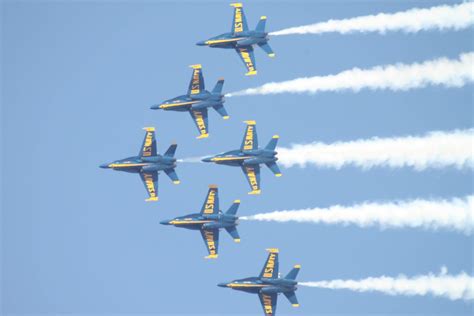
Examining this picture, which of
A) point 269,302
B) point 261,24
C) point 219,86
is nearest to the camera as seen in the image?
point 269,302

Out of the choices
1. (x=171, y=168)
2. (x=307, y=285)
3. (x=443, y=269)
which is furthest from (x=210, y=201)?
(x=443, y=269)

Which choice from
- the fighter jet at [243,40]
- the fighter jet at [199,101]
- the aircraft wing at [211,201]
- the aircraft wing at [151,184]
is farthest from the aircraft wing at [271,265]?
the fighter jet at [243,40]

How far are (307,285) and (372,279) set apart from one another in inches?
138

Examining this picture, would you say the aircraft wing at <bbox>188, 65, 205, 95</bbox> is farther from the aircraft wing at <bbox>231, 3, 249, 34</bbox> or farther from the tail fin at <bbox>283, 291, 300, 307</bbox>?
the tail fin at <bbox>283, 291, 300, 307</bbox>

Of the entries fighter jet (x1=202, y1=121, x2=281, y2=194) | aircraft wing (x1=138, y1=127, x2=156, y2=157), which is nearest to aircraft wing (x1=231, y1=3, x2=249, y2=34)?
fighter jet (x1=202, y1=121, x2=281, y2=194)

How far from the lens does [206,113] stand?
80.2 metres

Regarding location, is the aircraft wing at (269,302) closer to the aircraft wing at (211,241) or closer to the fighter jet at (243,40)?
the aircraft wing at (211,241)

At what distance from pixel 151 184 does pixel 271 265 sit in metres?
8.81

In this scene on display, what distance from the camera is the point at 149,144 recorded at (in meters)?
80.2

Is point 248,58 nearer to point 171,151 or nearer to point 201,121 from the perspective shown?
point 201,121

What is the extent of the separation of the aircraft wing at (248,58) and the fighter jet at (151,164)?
627 centimetres

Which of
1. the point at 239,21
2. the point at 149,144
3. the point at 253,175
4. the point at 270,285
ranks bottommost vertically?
the point at 270,285

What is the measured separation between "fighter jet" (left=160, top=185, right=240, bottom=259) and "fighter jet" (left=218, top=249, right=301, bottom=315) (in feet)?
7.95

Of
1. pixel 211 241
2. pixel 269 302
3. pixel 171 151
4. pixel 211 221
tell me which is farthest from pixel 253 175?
pixel 269 302
